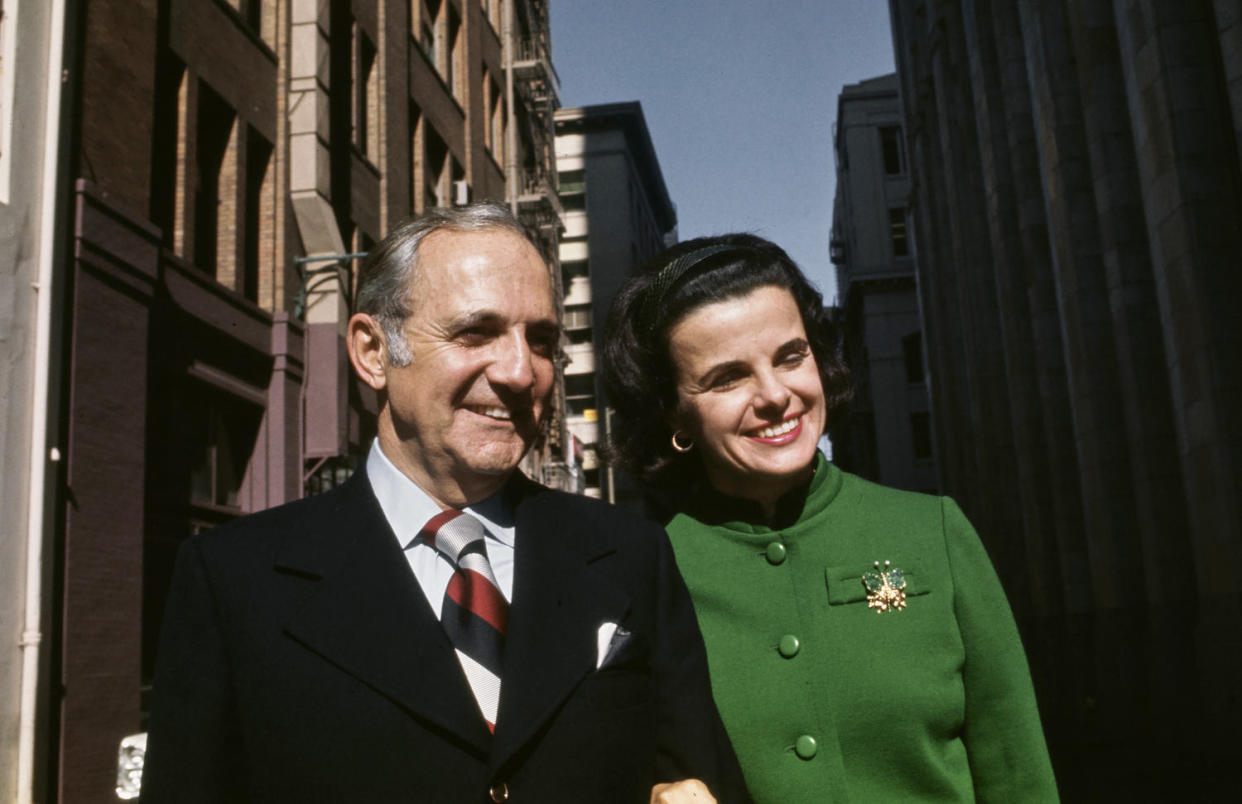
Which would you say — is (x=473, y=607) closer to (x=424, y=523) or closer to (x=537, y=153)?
(x=424, y=523)

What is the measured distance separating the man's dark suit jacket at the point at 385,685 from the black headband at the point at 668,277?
0.88 m

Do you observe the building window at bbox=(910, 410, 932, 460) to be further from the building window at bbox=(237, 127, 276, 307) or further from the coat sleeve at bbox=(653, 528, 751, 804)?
the coat sleeve at bbox=(653, 528, 751, 804)

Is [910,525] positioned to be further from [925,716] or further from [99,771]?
[99,771]

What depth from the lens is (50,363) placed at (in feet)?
36.9

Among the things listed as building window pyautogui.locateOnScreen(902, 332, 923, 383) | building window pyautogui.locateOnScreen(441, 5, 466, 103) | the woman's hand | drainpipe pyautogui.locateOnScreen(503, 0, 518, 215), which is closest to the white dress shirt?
the woman's hand

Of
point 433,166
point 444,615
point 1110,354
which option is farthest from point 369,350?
point 433,166

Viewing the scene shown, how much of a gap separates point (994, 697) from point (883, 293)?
55222 millimetres

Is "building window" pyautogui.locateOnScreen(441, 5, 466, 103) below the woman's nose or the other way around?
the other way around

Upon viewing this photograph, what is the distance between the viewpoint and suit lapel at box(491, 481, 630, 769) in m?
2.46

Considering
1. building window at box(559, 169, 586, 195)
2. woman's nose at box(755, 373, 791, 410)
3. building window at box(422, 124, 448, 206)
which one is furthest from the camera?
building window at box(559, 169, 586, 195)

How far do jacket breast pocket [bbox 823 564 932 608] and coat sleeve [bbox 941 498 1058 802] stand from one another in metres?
0.12

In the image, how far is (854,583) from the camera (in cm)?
317

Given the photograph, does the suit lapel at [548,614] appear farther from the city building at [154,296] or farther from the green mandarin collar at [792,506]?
the city building at [154,296]

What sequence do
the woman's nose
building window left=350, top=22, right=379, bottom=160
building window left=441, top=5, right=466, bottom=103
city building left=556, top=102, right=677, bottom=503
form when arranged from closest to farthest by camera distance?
the woman's nose
building window left=350, top=22, right=379, bottom=160
building window left=441, top=5, right=466, bottom=103
city building left=556, top=102, right=677, bottom=503
